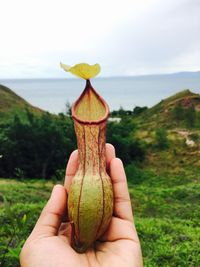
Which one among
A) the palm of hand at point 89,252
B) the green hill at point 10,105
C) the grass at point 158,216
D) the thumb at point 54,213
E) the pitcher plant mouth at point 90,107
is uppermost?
the pitcher plant mouth at point 90,107

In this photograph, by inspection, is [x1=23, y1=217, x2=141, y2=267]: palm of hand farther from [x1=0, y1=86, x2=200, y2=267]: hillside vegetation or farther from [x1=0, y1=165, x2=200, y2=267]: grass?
[x1=0, y1=165, x2=200, y2=267]: grass

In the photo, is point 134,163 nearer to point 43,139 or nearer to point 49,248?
point 43,139

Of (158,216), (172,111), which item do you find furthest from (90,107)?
(172,111)

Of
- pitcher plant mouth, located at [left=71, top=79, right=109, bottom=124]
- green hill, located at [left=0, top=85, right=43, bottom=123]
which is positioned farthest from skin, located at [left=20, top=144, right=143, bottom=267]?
green hill, located at [left=0, top=85, right=43, bottom=123]

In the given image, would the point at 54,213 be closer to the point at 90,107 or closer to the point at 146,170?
the point at 90,107

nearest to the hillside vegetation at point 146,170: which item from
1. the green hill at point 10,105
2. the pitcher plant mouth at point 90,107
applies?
the green hill at point 10,105

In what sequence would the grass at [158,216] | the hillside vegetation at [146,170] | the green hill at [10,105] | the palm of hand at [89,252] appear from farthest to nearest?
the green hill at [10,105] → the hillside vegetation at [146,170] → the grass at [158,216] → the palm of hand at [89,252]

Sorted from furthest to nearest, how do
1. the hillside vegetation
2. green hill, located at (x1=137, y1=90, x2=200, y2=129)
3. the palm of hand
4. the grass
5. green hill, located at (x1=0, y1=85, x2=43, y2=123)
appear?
green hill, located at (x1=0, y1=85, x2=43, y2=123)
green hill, located at (x1=137, y1=90, x2=200, y2=129)
the hillside vegetation
the grass
the palm of hand

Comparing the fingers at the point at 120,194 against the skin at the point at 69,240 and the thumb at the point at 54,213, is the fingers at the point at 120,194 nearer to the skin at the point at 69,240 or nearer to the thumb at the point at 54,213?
the skin at the point at 69,240
